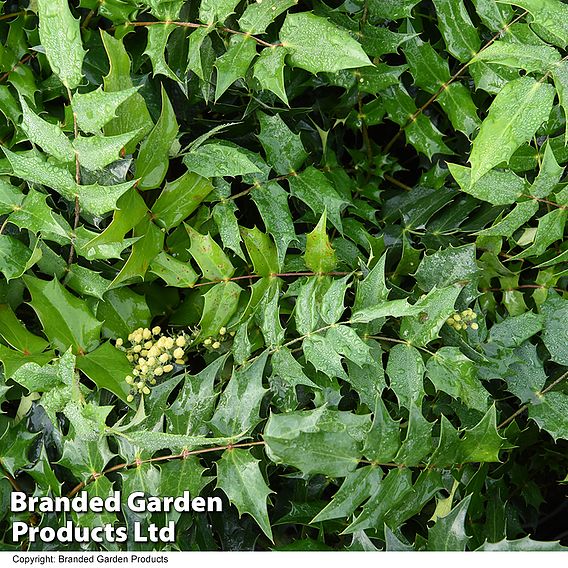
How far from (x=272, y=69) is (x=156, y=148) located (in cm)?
21

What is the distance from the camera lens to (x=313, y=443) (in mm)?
926

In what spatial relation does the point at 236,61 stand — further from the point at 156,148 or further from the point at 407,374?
the point at 407,374

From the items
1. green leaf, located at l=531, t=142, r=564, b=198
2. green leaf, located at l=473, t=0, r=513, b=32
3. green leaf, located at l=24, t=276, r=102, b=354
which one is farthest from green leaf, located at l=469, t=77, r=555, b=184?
green leaf, located at l=24, t=276, r=102, b=354

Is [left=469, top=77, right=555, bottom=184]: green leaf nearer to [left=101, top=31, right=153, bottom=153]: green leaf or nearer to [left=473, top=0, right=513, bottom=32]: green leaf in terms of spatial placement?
[left=473, top=0, right=513, bottom=32]: green leaf

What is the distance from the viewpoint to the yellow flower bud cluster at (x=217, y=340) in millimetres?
1098

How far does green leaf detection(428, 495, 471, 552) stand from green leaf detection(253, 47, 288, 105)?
2.02ft

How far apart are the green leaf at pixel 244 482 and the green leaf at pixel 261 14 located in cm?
61

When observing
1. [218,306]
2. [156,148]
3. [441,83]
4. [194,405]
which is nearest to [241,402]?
[194,405]

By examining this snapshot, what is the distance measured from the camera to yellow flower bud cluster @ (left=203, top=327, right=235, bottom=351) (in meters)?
1.10

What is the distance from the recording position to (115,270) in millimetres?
1118

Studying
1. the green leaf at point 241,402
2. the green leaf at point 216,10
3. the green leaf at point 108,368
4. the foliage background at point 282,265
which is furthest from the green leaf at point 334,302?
the green leaf at point 216,10

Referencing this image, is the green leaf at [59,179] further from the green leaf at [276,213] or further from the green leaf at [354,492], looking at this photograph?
the green leaf at [354,492]

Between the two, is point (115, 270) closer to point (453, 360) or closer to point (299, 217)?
point (299, 217)

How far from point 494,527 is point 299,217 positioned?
0.62m
